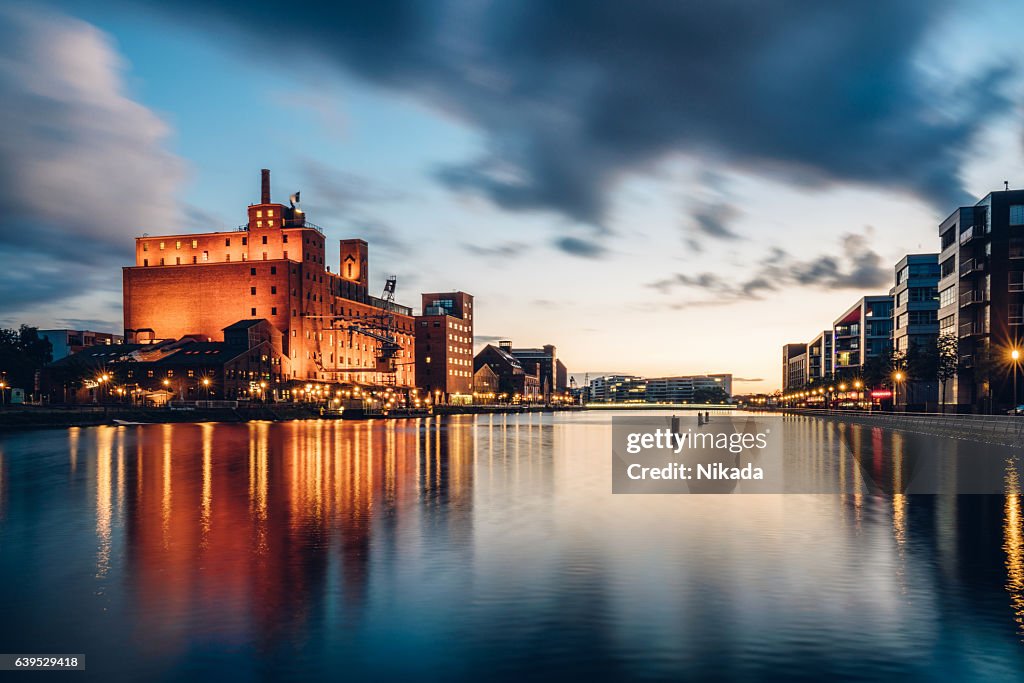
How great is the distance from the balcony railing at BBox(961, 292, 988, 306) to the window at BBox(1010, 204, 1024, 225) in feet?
31.6

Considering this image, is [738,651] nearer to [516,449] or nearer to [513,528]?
[513,528]

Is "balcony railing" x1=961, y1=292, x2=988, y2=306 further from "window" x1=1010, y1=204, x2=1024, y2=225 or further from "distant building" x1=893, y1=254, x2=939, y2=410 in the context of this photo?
"distant building" x1=893, y1=254, x2=939, y2=410

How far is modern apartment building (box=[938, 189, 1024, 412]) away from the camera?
10056 cm

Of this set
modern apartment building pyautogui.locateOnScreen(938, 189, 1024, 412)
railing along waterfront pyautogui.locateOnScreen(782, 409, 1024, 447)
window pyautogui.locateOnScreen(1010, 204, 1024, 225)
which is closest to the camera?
railing along waterfront pyautogui.locateOnScreen(782, 409, 1024, 447)

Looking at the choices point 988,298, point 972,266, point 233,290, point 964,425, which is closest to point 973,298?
point 988,298

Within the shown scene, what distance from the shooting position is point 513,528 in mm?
24234

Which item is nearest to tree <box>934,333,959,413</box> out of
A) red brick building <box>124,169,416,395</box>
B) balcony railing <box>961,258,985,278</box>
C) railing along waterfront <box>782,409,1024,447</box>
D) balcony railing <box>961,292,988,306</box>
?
balcony railing <box>961,292,988,306</box>

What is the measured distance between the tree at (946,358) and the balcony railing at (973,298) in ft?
18.4

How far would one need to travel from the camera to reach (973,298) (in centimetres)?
10794

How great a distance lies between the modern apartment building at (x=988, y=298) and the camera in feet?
330

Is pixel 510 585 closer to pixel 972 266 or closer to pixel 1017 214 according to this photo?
pixel 1017 214

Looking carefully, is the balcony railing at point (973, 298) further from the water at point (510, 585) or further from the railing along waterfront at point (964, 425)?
the water at point (510, 585)

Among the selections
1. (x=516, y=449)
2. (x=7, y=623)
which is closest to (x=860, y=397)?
(x=516, y=449)

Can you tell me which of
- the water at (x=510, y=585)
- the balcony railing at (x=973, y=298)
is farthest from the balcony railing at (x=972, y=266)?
the water at (x=510, y=585)
